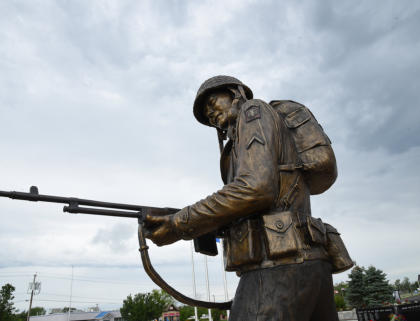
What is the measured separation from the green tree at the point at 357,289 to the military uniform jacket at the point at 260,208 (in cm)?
3445

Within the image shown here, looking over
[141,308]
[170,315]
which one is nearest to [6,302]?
[141,308]

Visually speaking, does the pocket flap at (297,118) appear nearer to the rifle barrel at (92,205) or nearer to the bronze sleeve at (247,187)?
the bronze sleeve at (247,187)

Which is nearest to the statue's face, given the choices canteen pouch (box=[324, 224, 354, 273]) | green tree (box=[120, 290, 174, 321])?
canteen pouch (box=[324, 224, 354, 273])

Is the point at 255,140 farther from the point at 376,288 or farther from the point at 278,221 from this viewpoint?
the point at 376,288

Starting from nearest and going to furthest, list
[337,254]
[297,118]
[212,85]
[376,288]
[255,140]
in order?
1. [255,140]
2. [337,254]
3. [297,118]
4. [212,85]
5. [376,288]

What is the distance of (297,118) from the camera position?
A: 2.94 m

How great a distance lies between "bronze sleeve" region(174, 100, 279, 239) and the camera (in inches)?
91.9

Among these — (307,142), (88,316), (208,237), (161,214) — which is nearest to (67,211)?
(161,214)

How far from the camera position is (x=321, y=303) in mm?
2502

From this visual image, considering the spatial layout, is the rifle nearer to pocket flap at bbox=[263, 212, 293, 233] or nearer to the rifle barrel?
the rifle barrel

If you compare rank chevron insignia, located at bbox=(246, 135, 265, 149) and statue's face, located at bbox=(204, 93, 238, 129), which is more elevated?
statue's face, located at bbox=(204, 93, 238, 129)

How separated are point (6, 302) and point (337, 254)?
4218 cm

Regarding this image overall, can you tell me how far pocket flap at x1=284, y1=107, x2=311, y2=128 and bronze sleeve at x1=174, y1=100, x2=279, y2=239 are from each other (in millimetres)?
342

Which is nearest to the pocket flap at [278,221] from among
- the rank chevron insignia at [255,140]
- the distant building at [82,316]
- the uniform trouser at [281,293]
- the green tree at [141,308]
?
the uniform trouser at [281,293]
